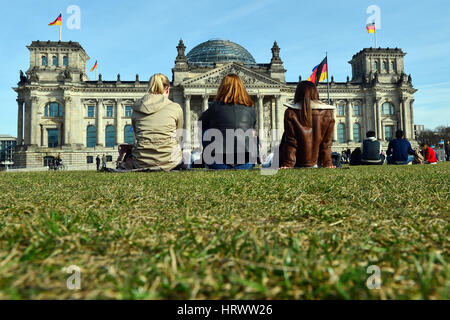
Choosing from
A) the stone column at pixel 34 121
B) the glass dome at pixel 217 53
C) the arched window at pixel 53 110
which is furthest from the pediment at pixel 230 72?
the stone column at pixel 34 121

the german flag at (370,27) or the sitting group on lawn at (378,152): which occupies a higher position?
the german flag at (370,27)

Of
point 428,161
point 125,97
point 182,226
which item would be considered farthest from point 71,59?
point 182,226

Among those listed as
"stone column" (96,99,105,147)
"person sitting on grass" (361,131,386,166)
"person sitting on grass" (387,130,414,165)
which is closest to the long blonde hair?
"person sitting on grass" (361,131,386,166)

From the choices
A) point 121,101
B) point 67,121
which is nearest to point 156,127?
point 121,101

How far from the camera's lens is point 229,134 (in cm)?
744

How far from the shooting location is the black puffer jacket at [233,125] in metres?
7.41

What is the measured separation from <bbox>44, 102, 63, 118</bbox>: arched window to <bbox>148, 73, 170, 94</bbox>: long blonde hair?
1949 inches

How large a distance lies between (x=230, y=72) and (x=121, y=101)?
18822 mm

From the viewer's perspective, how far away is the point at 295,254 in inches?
38.8

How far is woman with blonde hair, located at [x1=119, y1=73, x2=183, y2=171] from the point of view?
667 centimetres

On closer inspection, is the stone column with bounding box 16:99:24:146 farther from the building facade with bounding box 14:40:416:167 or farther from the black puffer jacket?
the black puffer jacket

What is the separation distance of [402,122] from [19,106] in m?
65.0

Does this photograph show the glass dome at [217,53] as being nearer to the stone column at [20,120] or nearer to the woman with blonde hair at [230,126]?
the stone column at [20,120]
